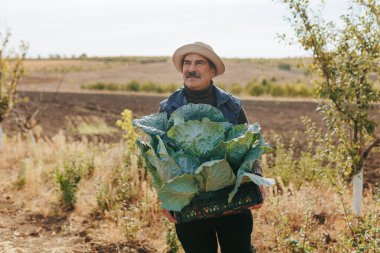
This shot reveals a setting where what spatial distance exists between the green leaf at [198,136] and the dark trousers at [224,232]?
52 cm

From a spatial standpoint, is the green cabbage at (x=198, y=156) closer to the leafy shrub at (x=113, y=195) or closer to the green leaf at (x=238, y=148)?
the green leaf at (x=238, y=148)

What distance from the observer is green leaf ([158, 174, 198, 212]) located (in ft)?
8.47

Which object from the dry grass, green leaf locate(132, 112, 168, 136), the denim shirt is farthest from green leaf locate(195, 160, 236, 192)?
the dry grass

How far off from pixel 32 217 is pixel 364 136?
12.7ft

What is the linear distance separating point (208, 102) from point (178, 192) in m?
0.83

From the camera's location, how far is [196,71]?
10.2ft

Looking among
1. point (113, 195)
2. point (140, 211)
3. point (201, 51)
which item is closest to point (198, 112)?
point (201, 51)

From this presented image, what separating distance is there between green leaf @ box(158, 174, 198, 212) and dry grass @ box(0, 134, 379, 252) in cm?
104

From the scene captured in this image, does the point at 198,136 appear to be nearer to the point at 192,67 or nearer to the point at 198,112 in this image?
the point at 198,112

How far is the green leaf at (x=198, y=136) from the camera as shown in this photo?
269 centimetres

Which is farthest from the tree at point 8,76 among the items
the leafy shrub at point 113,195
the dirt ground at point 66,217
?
the leafy shrub at point 113,195

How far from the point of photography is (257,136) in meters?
2.78

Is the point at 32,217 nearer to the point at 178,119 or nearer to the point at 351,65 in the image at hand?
the point at 178,119

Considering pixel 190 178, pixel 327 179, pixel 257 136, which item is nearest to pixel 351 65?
pixel 327 179
